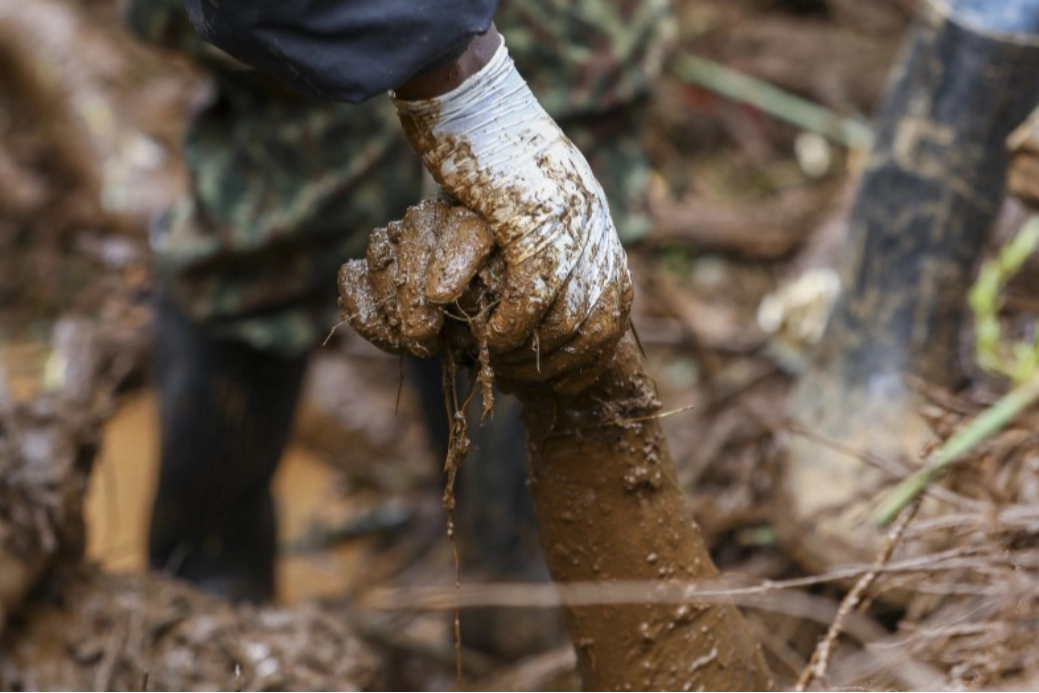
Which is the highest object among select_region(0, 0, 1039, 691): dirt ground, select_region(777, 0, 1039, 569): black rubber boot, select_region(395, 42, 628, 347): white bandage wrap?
select_region(395, 42, 628, 347): white bandage wrap

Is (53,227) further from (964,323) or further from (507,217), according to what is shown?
(507,217)

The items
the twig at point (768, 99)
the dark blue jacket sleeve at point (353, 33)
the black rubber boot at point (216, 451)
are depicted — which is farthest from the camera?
the twig at point (768, 99)

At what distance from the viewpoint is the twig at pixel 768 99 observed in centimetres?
349

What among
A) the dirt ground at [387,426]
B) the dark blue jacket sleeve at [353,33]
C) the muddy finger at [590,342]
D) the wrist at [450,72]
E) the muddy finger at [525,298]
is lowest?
the dirt ground at [387,426]

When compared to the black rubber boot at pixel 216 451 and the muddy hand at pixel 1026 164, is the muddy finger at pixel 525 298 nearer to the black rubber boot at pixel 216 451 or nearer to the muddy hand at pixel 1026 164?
the muddy hand at pixel 1026 164

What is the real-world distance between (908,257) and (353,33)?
4.09 ft

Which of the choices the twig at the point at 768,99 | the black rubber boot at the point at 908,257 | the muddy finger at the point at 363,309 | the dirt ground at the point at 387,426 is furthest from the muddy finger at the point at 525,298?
the twig at the point at 768,99

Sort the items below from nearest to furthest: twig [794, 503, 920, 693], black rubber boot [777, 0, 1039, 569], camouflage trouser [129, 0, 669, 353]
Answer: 1. twig [794, 503, 920, 693]
2. camouflage trouser [129, 0, 669, 353]
3. black rubber boot [777, 0, 1039, 569]

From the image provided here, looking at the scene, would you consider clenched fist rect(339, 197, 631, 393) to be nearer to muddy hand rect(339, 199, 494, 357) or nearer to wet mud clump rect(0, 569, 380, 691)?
muddy hand rect(339, 199, 494, 357)

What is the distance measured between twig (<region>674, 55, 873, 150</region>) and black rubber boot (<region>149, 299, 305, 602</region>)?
5.98ft

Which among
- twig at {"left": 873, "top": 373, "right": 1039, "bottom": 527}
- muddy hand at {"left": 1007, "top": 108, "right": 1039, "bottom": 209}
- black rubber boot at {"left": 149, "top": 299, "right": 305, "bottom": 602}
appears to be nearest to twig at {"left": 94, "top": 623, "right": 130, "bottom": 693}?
black rubber boot at {"left": 149, "top": 299, "right": 305, "bottom": 602}

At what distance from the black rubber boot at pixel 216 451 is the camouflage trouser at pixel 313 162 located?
0.38ft

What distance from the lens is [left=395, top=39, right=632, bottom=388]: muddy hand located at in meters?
1.12

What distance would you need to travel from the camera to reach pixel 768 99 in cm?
356
